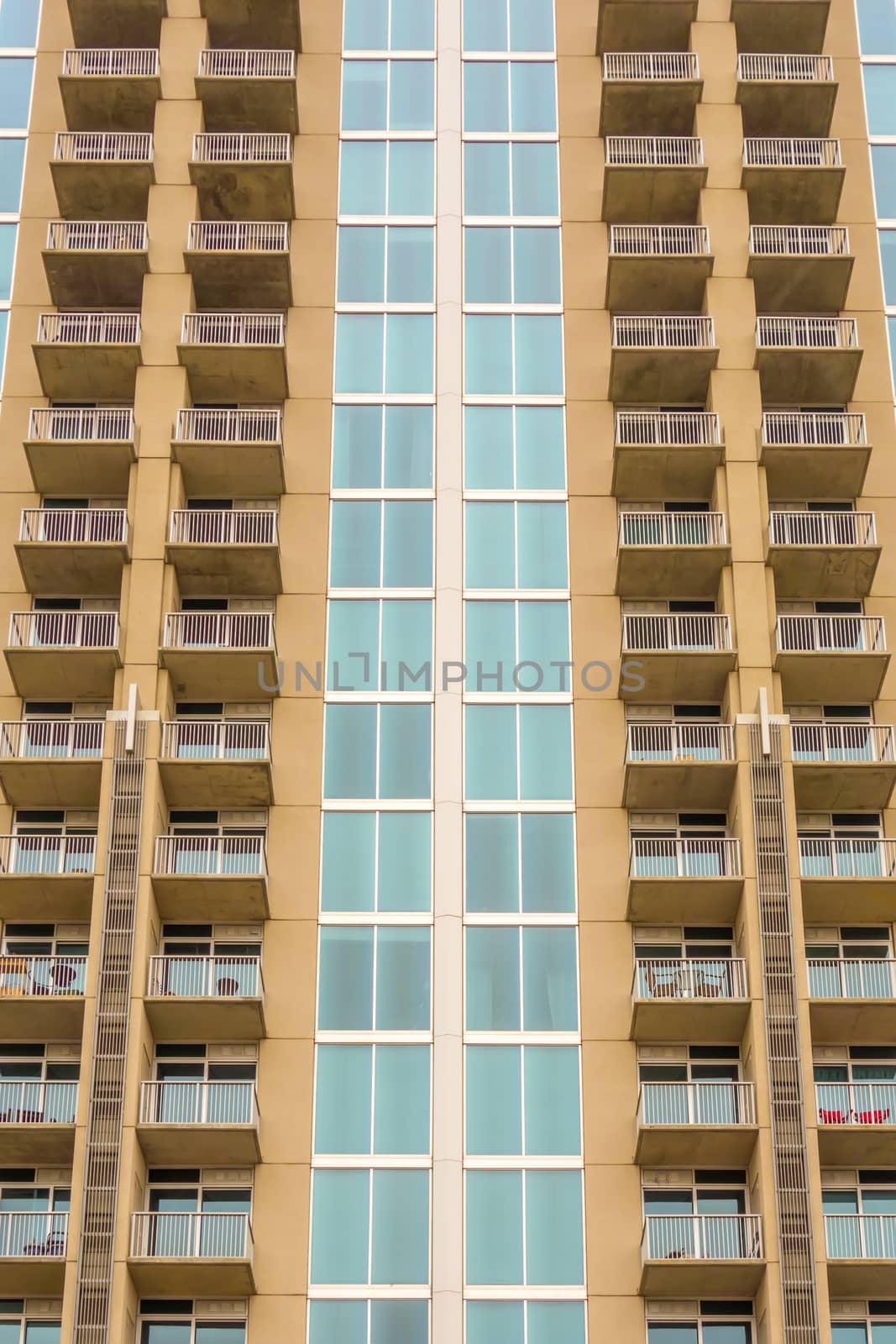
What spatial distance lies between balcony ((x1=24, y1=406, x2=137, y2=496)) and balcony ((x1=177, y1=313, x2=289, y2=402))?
212 cm

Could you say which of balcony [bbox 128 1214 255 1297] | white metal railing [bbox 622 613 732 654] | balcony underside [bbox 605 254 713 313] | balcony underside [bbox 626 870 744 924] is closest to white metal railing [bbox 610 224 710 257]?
balcony underside [bbox 605 254 713 313]

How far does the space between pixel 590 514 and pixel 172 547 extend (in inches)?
406

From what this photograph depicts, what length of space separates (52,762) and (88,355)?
11131 millimetres

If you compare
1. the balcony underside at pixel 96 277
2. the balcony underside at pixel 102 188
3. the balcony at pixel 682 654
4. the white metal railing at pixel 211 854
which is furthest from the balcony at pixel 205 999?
the balcony underside at pixel 102 188

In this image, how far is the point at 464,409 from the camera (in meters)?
51.6

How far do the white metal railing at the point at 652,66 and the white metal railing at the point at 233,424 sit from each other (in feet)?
45.3

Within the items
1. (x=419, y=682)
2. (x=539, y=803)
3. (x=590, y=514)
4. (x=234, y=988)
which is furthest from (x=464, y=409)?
(x=234, y=988)

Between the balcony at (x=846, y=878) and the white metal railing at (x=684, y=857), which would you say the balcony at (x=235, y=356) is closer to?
the white metal railing at (x=684, y=857)

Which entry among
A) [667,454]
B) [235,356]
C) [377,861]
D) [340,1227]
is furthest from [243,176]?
[340,1227]

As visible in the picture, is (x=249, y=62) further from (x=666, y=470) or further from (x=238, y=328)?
(x=666, y=470)

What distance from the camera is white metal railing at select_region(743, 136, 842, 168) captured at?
5384 cm

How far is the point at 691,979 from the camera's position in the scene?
4388 centimetres

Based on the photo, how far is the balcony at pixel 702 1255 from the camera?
4041 cm

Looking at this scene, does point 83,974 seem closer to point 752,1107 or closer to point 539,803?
point 539,803
